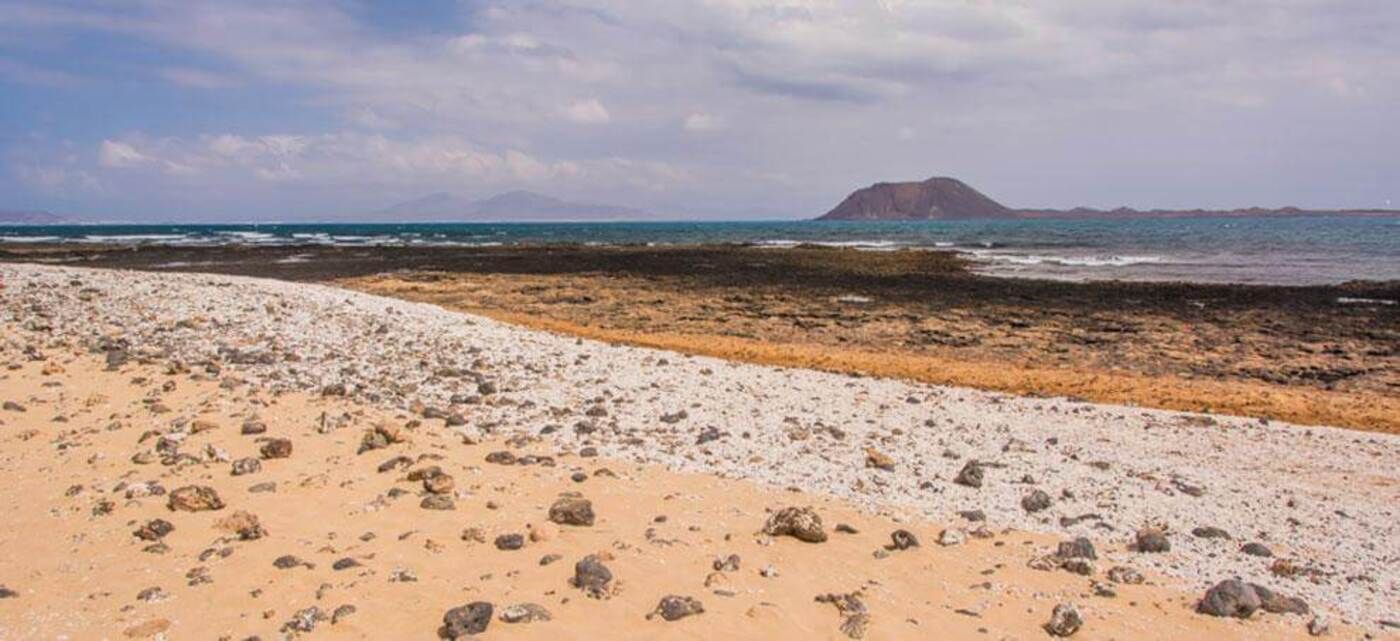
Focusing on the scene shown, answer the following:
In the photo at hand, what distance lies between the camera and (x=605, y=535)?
7.00 m

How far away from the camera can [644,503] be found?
25.7 feet

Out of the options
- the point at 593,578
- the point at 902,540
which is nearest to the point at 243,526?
the point at 593,578

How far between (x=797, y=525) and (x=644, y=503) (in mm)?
1502

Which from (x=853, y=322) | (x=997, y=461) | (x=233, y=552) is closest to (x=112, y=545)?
(x=233, y=552)

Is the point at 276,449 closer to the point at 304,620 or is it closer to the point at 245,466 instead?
the point at 245,466

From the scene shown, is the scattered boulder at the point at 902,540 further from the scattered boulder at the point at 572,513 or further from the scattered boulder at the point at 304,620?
the scattered boulder at the point at 304,620

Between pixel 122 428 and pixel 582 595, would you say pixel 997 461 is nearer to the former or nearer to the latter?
pixel 582 595

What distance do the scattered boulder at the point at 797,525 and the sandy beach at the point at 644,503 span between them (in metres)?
0.08

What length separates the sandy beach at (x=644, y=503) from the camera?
5.79 m

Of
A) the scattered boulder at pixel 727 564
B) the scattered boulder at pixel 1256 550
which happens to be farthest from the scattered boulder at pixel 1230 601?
the scattered boulder at pixel 727 564

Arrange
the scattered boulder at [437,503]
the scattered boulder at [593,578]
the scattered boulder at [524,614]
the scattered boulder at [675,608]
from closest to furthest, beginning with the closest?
the scattered boulder at [524,614]
the scattered boulder at [675,608]
the scattered boulder at [593,578]
the scattered boulder at [437,503]

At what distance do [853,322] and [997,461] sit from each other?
14.3 m

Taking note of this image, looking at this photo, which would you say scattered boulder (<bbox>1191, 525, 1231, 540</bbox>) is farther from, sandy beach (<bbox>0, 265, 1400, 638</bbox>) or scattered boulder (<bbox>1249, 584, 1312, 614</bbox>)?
scattered boulder (<bbox>1249, 584, 1312, 614</bbox>)

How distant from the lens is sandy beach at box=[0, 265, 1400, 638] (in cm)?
579
